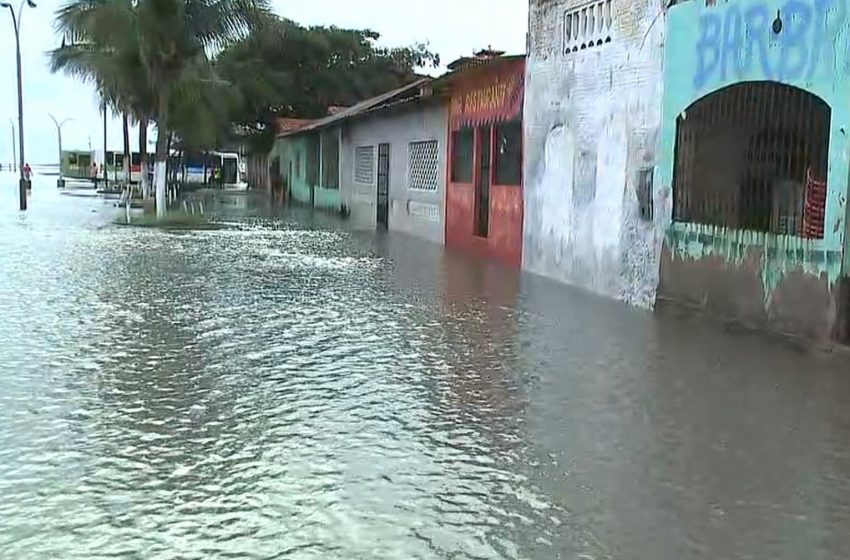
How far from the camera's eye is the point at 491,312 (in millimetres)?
10477

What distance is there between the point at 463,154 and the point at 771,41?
9806 millimetres

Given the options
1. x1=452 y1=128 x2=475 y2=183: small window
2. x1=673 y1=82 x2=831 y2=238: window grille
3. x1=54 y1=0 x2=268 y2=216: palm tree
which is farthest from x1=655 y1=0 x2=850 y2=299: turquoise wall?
x1=54 y1=0 x2=268 y2=216: palm tree

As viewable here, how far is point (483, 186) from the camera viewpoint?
56.1 feet

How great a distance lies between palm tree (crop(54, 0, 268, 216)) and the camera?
22.9 meters

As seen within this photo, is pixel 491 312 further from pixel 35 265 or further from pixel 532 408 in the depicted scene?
pixel 35 265

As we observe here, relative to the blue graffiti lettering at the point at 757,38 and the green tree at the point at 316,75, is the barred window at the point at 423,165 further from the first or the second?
the green tree at the point at 316,75

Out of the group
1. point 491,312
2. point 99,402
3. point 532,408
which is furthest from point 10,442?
point 491,312

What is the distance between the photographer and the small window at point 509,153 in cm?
1523

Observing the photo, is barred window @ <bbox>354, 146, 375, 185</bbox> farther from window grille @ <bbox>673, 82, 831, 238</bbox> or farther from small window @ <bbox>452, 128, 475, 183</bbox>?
window grille @ <bbox>673, 82, 831, 238</bbox>

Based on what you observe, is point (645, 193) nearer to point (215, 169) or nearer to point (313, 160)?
point (313, 160)

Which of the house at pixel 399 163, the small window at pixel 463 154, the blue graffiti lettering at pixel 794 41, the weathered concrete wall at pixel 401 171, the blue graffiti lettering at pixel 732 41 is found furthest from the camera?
the house at pixel 399 163

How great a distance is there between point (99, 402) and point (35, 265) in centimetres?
874

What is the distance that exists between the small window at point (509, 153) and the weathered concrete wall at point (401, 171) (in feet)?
10.8

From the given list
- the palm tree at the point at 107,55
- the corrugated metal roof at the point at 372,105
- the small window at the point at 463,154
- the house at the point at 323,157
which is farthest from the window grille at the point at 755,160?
the palm tree at the point at 107,55
